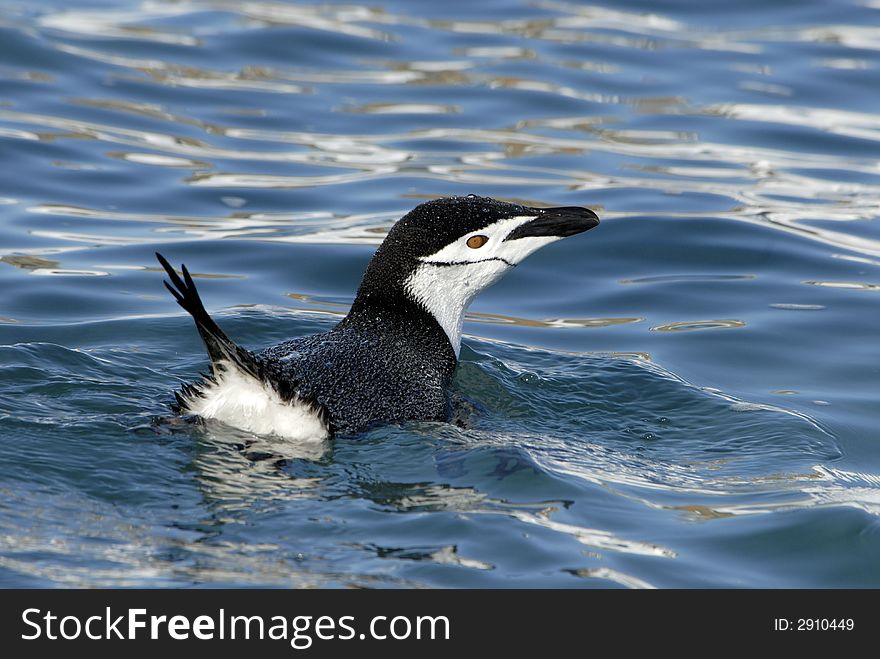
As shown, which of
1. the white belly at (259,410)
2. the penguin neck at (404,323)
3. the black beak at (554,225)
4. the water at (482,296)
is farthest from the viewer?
the black beak at (554,225)

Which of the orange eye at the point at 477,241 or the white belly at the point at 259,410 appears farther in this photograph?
the orange eye at the point at 477,241

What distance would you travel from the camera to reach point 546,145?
1277 centimetres

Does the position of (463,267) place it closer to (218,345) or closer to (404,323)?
(404,323)

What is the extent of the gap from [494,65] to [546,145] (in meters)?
2.57

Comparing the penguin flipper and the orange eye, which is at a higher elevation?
the orange eye

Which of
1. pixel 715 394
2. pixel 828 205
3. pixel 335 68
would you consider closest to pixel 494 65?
pixel 335 68

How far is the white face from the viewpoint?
22.2 feet

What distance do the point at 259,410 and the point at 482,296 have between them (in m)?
4.13

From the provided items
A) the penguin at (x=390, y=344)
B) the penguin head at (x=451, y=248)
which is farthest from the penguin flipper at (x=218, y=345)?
the penguin head at (x=451, y=248)

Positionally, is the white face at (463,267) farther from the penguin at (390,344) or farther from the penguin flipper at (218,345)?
the penguin flipper at (218,345)

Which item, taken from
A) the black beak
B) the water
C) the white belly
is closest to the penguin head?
the black beak

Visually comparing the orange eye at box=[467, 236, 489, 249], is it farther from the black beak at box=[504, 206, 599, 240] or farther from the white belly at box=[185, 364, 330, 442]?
the white belly at box=[185, 364, 330, 442]

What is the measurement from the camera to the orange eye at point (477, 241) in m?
6.76
